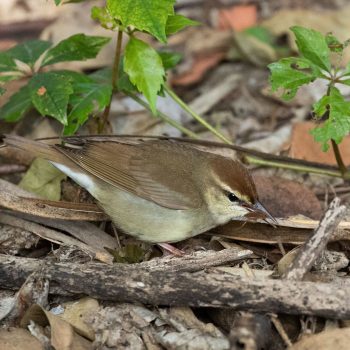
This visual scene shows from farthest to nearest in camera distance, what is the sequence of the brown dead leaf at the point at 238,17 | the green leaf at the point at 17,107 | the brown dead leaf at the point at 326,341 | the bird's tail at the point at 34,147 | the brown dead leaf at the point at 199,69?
1. the brown dead leaf at the point at 238,17
2. the brown dead leaf at the point at 199,69
3. the green leaf at the point at 17,107
4. the bird's tail at the point at 34,147
5. the brown dead leaf at the point at 326,341

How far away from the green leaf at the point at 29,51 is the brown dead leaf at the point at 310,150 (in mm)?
2112

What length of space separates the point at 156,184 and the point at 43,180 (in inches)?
37.4

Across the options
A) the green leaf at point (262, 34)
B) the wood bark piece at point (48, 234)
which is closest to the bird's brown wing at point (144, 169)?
the wood bark piece at point (48, 234)

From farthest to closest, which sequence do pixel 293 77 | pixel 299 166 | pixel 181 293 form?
1. pixel 299 166
2. pixel 293 77
3. pixel 181 293

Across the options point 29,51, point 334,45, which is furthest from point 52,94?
point 334,45

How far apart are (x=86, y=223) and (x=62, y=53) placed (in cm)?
121

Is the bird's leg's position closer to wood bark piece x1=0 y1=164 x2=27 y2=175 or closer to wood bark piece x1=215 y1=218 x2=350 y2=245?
wood bark piece x1=215 y1=218 x2=350 y2=245

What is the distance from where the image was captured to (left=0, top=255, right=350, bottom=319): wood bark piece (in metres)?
3.54

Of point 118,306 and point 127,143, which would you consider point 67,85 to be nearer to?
point 127,143

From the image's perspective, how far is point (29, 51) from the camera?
4.95 m

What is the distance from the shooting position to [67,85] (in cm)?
457

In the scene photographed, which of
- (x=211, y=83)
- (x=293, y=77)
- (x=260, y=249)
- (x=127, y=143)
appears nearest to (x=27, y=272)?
(x=127, y=143)

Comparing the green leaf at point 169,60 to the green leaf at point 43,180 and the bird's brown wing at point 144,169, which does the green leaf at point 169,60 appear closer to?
the bird's brown wing at point 144,169

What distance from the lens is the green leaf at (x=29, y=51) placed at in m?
4.88
